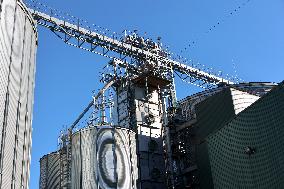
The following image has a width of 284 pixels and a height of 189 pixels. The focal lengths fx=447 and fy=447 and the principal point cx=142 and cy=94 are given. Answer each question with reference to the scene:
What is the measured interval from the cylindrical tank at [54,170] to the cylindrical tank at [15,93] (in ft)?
60.9

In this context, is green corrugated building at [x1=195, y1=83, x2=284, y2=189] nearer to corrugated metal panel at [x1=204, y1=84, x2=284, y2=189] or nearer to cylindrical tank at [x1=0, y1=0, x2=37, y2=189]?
corrugated metal panel at [x1=204, y1=84, x2=284, y2=189]

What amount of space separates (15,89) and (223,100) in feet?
69.9

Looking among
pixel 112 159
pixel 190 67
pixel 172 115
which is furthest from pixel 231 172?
pixel 190 67

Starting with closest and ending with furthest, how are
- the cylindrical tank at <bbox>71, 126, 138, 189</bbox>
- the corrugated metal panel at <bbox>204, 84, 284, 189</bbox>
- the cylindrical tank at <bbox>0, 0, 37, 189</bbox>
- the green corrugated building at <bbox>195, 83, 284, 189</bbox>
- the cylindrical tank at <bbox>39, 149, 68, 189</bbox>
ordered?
the cylindrical tank at <bbox>0, 0, 37, 189</bbox> < the corrugated metal panel at <bbox>204, 84, 284, 189</bbox> < the green corrugated building at <bbox>195, 83, 284, 189</bbox> < the cylindrical tank at <bbox>71, 126, 138, 189</bbox> < the cylindrical tank at <bbox>39, 149, 68, 189</bbox>

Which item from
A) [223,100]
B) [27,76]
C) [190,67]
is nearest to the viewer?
[27,76]

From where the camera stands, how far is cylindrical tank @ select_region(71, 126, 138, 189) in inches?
1332

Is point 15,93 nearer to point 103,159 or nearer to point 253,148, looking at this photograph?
point 103,159

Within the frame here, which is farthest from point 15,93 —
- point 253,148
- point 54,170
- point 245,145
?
point 54,170

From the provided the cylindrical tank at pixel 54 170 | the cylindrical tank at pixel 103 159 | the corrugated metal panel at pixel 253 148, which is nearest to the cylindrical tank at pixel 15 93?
the cylindrical tank at pixel 103 159

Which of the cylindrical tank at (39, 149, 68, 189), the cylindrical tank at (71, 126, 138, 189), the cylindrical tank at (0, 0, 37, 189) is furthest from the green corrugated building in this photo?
the cylindrical tank at (0, 0, 37, 189)

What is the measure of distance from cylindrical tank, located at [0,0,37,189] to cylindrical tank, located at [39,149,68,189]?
18556 millimetres

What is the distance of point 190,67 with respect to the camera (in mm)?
51438

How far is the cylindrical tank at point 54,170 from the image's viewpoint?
41375mm

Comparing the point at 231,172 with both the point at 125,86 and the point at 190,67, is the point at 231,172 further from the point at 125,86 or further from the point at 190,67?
the point at 190,67
